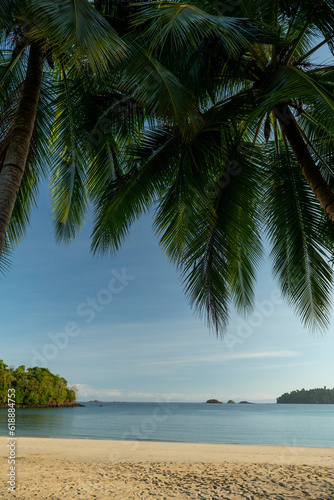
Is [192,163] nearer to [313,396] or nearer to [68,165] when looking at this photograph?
[68,165]

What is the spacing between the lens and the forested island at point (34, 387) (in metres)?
58.0

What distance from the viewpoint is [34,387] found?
235 ft

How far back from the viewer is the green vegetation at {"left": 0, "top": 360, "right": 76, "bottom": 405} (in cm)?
5772

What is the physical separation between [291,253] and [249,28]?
356 centimetres

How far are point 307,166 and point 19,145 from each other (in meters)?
3.53

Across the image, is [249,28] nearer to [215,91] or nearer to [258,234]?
[215,91]

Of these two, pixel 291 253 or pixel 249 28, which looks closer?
pixel 249 28

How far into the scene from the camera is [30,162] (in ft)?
18.7

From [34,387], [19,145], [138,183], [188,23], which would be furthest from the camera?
[34,387]

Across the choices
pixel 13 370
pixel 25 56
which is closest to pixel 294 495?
pixel 25 56

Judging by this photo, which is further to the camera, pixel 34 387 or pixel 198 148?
pixel 34 387

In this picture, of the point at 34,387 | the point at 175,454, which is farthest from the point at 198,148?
the point at 34,387

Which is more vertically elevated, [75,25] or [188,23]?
[188,23]

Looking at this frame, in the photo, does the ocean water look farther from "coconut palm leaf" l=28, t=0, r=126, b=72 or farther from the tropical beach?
"coconut palm leaf" l=28, t=0, r=126, b=72
